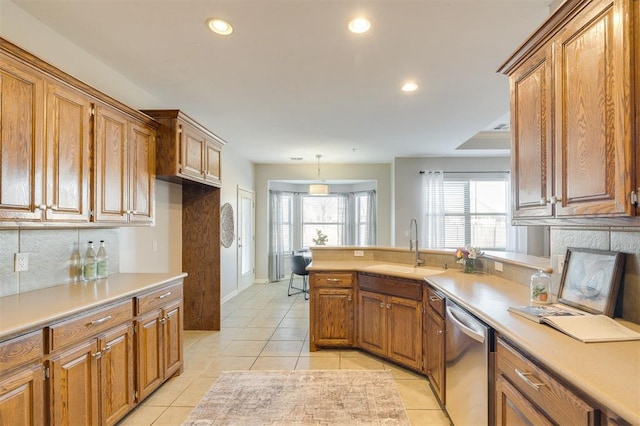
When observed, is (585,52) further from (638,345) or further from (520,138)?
(638,345)

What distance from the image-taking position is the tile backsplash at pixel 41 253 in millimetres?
1918

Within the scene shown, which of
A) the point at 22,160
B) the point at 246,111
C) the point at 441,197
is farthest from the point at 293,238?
the point at 22,160

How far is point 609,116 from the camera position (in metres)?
1.21

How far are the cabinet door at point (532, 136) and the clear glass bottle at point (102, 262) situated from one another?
3.01m

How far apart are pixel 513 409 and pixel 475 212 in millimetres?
5489

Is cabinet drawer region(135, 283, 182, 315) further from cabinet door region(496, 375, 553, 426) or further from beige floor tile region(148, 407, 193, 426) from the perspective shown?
cabinet door region(496, 375, 553, 426)

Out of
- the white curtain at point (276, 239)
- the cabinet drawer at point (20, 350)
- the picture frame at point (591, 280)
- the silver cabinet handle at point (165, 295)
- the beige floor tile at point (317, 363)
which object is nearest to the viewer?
the cabinet drawer at point (20, 350)

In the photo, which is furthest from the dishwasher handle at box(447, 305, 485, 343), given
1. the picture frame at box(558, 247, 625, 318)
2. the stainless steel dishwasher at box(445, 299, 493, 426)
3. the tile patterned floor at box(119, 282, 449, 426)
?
the tile patterned floor at box(119, 282, 449, 426)

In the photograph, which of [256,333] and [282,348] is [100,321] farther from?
[256,333]

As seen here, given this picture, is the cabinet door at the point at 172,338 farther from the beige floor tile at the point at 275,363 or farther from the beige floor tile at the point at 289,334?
the beige floor tile at the point at 289,334

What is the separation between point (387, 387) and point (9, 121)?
3059 millimetres

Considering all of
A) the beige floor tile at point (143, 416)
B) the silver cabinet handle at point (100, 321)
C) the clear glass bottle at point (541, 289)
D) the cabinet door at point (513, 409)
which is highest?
the clear glass bottle at point (541, 289)

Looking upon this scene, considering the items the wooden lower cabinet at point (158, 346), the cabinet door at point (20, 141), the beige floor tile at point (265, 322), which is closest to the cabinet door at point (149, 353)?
the wooden lower cabinet at point (158, 346)

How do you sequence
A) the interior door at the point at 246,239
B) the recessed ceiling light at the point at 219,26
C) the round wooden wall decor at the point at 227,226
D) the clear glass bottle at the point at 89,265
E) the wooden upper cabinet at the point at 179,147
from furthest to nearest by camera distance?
the interior door at the point at 246,239 < the round wooden wall decor at the point at 227,226 < the wooden upper cabinet at the point at 179,147 < the clear glass bottle at the point at 89,265 < the recessed ceiling light at the point at 219,26
